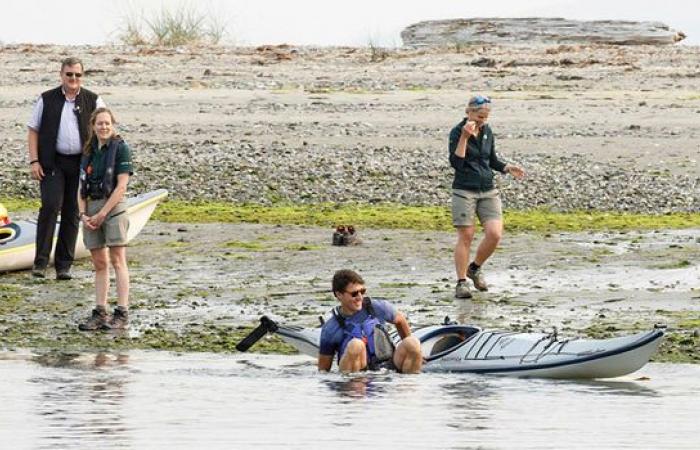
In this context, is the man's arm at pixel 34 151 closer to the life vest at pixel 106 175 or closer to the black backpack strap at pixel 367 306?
the life vest at pixel 106 175

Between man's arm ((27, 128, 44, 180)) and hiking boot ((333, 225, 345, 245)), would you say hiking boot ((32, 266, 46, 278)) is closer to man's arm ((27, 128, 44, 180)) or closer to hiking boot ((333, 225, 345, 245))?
man's arm ((27, 128, 44, 180))

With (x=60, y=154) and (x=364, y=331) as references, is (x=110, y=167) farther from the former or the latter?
(x=364, y=331)

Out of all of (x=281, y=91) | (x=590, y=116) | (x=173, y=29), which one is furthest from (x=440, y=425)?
(x=173, y=29)

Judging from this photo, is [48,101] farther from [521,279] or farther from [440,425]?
[440,425]

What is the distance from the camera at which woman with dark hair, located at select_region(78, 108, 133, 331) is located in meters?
15.2

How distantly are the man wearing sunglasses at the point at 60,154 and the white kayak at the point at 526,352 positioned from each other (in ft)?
11.4

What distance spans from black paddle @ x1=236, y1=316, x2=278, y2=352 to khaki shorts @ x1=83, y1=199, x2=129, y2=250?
1.48 metres

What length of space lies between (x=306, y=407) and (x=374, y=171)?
12.5 m

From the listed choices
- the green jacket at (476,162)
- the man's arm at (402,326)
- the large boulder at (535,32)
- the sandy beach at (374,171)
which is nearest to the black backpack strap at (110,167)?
the sandy beach at (374,171)

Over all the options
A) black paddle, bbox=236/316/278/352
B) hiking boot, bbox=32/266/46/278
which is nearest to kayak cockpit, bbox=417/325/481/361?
black paddle, bbox=236/316/278/352

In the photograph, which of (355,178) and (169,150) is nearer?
(355,178)

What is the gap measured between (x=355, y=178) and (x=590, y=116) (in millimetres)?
5534

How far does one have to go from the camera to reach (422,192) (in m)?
24.2

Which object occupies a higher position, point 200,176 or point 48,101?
point 48,101
